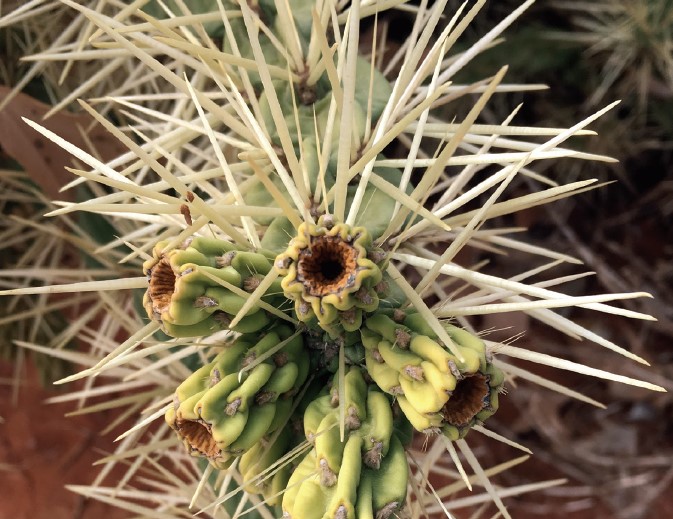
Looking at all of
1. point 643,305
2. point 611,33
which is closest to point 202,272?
point 611,33

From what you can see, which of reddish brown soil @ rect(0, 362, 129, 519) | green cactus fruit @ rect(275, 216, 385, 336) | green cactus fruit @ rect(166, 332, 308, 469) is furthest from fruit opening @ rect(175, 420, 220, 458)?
reddish brown soil @ rect(0, 362, 129, 519)

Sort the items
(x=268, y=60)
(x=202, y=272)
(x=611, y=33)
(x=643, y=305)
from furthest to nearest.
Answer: (x=643, y=305)
(x=611, y=33)
(x=268, y=60)
(x=202, y=272)

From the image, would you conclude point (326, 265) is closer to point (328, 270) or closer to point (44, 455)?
point (328, 270)

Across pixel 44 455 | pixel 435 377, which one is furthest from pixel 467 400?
pixel 44 455

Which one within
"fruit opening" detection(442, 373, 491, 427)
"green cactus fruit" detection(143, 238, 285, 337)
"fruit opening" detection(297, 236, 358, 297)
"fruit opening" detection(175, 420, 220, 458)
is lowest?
"fruit opening" detection(175, 420, 220, 458)

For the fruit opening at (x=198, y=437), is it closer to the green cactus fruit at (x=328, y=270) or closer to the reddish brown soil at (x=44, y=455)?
the green cactus fruit at (x=328, y=270)

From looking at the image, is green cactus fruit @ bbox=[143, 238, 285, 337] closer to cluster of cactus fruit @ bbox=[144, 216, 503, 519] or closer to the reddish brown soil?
cluster of cactus fruit @ bbox=[144, 216, 503, 519]

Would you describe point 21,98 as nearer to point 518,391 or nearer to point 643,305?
point 518,391

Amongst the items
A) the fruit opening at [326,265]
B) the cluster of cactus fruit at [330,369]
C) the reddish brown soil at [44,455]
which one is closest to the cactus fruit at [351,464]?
the cluster of cactus fruit at [330,369]
